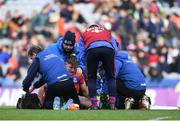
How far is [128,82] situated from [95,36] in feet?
4.14

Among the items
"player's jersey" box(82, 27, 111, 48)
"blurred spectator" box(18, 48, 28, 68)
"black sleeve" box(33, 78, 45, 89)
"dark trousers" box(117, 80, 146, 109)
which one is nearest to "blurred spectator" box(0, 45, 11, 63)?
"blurred spectator" box(18, 48, 28, 68)

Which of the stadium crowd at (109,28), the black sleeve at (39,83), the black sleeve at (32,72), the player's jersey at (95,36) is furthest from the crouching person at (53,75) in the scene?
the stadium crowd at (109,28)

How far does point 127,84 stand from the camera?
41.5 feet

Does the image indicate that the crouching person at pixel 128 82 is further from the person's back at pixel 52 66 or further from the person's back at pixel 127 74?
the person's back at pixel 52 66

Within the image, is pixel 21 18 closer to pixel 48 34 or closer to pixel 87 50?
pixel 48 34

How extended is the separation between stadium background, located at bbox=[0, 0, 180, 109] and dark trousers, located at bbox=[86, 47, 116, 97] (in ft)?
24.9

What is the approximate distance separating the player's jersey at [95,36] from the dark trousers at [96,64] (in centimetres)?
19

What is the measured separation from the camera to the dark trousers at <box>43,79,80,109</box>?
470 inches

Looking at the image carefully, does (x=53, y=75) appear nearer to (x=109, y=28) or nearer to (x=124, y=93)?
(x=124, y=93)

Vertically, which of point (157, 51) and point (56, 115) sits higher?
point (157, 51)

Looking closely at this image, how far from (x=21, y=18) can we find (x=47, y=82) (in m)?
11.6

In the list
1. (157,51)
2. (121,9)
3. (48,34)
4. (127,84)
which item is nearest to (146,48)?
(157,51)

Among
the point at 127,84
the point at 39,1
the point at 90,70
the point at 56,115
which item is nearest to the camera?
the point at 56,115

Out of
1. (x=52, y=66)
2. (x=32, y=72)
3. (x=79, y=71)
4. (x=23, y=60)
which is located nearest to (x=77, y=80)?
(x=79, y=71)
